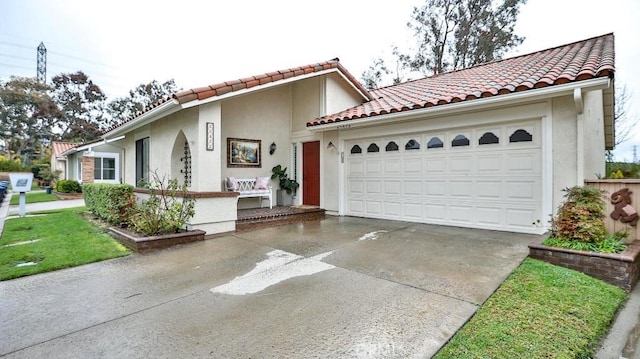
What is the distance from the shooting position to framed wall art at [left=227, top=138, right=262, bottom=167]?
998cm

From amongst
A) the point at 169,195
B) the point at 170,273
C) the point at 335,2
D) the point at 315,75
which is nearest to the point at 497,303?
the point at 170,273

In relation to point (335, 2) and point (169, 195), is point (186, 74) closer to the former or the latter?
point (335, 2)

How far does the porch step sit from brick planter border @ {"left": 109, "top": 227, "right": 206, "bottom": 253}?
4.15 ft

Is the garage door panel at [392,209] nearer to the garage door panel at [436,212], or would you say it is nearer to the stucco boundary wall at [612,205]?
the garage door panel at [436,212]

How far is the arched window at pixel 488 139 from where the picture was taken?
7297 mm

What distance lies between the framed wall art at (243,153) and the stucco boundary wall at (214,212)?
2.70 meters

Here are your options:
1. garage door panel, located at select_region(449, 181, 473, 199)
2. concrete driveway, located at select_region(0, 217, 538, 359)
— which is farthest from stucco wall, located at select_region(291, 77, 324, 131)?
concrete driveway, located at select_region(0, 217, 538, 359)

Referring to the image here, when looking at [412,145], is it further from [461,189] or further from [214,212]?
[214,212]

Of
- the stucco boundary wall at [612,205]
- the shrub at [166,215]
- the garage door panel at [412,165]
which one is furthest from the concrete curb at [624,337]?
the shrub at [166,215]

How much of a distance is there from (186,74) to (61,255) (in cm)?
3457

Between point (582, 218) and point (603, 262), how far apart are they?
0.86 metres

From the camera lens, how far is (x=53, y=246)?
6344 millimetres

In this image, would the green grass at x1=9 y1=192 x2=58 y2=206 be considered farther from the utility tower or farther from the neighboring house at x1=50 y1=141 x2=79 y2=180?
the utility tower

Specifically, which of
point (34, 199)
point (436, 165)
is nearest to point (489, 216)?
point (436, 165)
